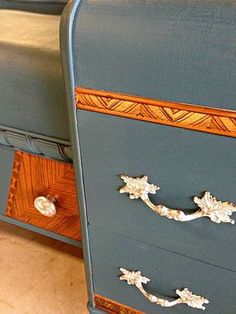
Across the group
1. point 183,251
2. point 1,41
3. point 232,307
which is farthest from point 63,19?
point 232,307

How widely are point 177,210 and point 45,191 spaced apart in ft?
1.38

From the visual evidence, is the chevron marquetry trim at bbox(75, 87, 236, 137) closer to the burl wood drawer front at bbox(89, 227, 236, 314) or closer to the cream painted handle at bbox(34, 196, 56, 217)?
the burl wood drawer front at bbox(89, 227, 236, 314)

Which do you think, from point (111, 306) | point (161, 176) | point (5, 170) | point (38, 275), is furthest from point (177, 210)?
point (38, 275)

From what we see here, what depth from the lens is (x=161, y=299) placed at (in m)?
0.68

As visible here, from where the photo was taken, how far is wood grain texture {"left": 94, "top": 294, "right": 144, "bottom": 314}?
760 millimetres

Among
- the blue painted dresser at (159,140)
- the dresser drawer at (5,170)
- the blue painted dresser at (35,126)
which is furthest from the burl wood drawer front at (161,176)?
the dresser drawer at (5,170)

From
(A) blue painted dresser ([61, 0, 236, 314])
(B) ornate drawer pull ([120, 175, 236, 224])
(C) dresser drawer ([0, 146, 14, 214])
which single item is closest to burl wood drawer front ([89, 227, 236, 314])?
(A) blue painted dresser ([61, 0, 236, 314])

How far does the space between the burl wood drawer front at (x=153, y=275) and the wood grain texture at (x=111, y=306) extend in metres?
0.01

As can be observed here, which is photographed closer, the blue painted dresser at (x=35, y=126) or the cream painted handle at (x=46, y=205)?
the blue painted dresser at (x=35, y=126)

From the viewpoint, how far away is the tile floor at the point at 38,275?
3.08 ft

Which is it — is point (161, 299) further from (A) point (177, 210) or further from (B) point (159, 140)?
(B) point (159, 140)

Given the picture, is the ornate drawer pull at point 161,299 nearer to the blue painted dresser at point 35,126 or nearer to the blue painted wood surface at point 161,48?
the blue painted dresser at point 35,126

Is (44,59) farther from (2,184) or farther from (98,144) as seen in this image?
(2,184)

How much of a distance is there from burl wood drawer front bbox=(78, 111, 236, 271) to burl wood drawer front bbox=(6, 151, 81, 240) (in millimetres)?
208
